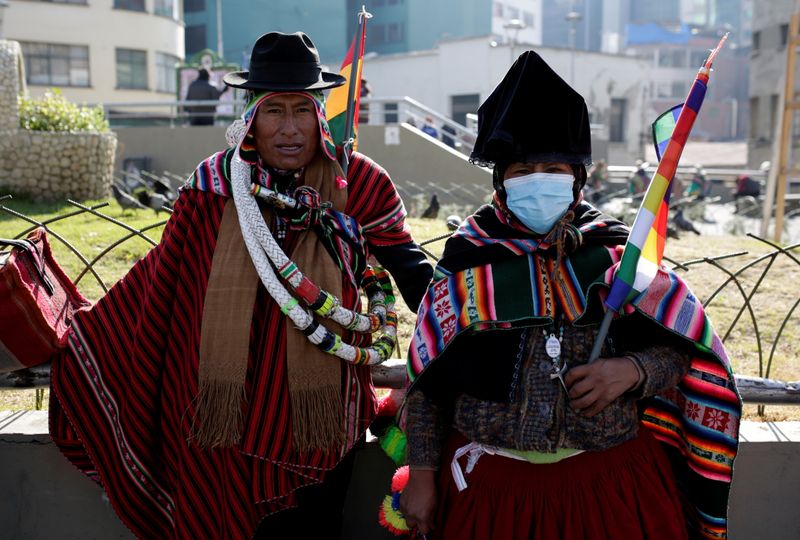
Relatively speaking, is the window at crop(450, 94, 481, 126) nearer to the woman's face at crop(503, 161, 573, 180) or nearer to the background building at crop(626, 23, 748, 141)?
the woman's face at crop(503, 161, 573, 180)

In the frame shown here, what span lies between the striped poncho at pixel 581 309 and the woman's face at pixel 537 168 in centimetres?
12

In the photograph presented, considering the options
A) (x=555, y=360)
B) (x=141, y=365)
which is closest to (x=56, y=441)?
(x=141, y=365)

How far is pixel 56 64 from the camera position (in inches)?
1193

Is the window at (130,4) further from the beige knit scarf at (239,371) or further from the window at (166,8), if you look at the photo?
the beige knit scarf at (239,371)

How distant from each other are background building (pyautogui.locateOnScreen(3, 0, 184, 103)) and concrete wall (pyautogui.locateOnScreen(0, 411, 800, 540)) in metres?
30.2

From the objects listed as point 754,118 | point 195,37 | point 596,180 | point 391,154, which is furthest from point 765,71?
point 195,37

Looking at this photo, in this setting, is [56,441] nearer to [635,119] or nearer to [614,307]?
[614,307]

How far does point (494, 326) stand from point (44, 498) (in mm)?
1869

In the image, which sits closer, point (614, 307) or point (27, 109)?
point (614, 307)

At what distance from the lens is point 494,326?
1.93m

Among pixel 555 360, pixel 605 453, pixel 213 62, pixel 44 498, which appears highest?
pixel 213 62

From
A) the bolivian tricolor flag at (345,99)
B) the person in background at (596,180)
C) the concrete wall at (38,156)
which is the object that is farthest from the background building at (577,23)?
the bolivian tricolor flag at (345,99)

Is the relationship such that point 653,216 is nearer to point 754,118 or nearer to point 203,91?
point 203,91

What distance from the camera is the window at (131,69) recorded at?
31625 mm
